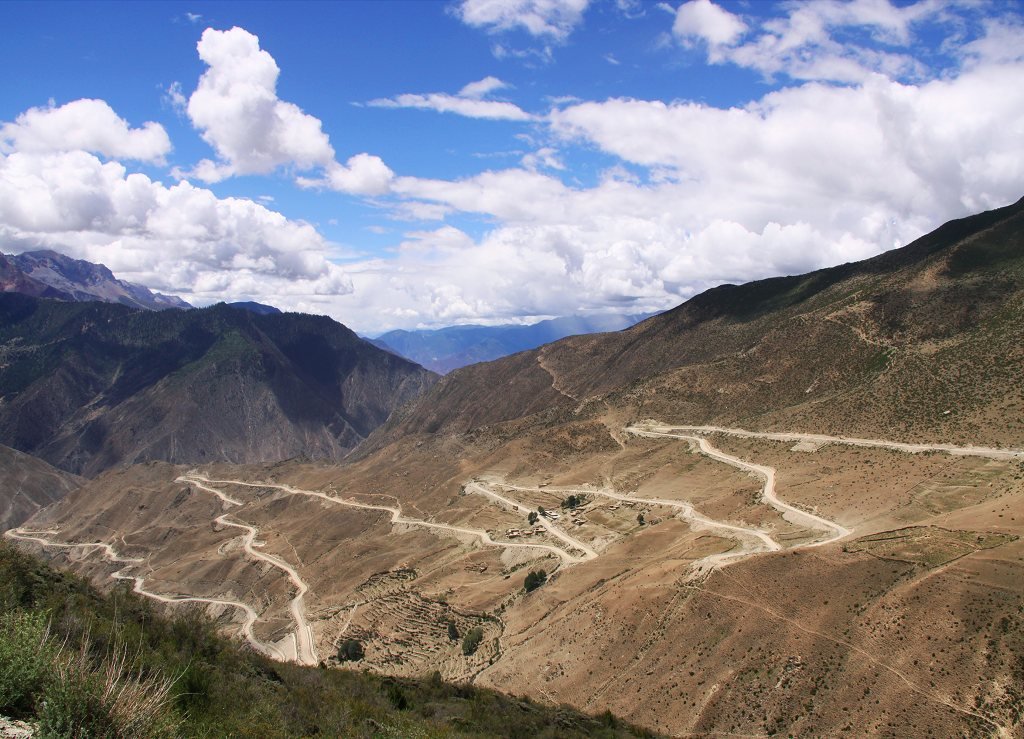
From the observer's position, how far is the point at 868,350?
91.1m

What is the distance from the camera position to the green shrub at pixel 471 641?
4791 centimetres

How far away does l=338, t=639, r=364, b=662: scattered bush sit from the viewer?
177ft

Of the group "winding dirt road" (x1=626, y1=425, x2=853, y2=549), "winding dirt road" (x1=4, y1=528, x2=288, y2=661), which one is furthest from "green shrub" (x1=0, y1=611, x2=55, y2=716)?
"winding dirt road" (x1=626, y1=425, x2=853, y2=549)

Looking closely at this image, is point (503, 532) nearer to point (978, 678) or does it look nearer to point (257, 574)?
point (257, 574)

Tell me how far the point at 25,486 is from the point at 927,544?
208336 mm

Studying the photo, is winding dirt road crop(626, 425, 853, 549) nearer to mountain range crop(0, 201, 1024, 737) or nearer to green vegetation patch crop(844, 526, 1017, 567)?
mountain range crop(0, 201, 1024, 737)

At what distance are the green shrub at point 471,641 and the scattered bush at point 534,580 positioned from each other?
22.6 feet

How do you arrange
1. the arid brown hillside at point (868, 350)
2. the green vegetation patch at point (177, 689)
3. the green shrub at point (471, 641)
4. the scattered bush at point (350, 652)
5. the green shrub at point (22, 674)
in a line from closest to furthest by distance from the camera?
the green vegetation patch at point (177, 689) → the green shrub at point (22, 674) → the green shrub at point (471, 641) → the scattered bush at point (350, 652) → the arid brown hillside at point (868, 350)

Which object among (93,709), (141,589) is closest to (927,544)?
(93,709)

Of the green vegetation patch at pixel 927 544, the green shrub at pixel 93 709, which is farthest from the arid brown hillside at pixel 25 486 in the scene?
the green shrub at pixel 93 709

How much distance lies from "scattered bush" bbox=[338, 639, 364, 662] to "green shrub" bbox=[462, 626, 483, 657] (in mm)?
9964

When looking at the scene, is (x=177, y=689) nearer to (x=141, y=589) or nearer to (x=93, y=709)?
(x=93, y=709)

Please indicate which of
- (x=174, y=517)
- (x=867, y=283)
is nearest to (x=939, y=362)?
(x=867, y=283)

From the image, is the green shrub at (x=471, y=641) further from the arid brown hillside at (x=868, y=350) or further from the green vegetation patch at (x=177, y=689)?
the arid brown hillside at (x=868, y=350)
